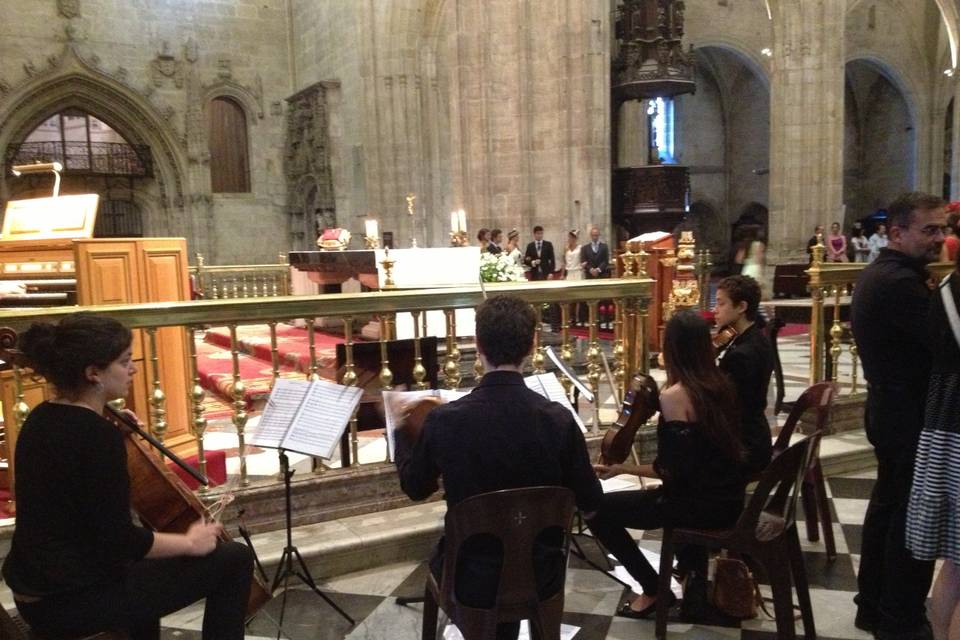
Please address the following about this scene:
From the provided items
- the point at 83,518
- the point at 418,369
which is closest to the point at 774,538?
the point at 418,369

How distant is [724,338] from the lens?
11.8 ft

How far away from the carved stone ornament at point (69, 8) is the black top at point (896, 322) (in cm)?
2057

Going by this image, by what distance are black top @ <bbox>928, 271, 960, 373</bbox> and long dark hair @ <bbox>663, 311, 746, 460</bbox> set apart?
687 mm

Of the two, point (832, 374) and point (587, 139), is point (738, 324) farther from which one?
point (587, 139)

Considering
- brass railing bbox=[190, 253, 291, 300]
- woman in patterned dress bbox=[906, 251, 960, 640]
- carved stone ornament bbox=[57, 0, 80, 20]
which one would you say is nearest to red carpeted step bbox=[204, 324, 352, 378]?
brass railing bbox=[190, 253, 291, 300]

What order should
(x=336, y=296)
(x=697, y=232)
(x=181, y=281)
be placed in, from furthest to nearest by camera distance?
(x=697, y=232)
(x=181, y=281)
(x=336, y=296)

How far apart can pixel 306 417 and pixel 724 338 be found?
1884 millimetres

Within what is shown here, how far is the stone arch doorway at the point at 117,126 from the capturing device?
1864 centimetres

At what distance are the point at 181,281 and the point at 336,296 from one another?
4.97 feet

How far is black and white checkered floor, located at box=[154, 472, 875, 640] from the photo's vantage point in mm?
3201

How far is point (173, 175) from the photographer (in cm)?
2022

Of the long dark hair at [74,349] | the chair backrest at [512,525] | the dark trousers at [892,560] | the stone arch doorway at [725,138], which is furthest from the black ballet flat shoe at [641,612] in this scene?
the stone arch doorway at [725,138]

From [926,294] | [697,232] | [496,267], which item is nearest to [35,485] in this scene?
[926,294]

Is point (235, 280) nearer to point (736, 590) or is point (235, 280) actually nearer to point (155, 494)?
point (155, 494)
